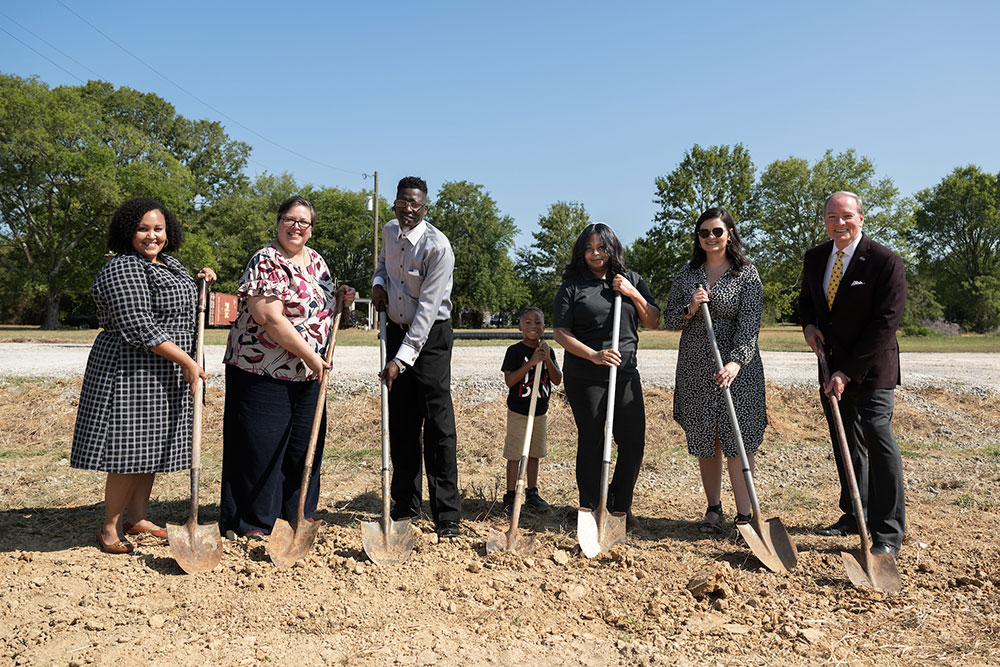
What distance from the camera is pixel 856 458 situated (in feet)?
14.5

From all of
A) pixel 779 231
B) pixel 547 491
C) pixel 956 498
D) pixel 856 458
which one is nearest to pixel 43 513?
pixel 547 491

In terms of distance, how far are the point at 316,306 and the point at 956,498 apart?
498 centimetres

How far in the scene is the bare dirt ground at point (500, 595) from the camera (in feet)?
9.91

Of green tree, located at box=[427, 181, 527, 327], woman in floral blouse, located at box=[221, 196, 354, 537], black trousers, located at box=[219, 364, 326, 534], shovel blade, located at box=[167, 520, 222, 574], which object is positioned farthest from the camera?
green tree, located at box=[427, 181, 527, 327]

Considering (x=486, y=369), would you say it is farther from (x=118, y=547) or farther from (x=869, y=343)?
(x=869, y=343)

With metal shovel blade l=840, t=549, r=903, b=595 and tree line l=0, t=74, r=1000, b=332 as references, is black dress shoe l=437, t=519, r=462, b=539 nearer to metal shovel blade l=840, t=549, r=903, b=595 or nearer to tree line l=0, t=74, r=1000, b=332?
metal shovel blade l=840, t=549, r=903, b=595

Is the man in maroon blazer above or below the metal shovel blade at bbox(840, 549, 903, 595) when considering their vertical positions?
above

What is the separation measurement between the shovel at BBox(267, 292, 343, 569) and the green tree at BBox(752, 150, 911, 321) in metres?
39.4

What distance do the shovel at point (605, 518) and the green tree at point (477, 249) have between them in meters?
49.1

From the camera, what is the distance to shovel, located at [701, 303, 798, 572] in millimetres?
3853

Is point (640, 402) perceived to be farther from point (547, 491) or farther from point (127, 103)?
point (127, 103)

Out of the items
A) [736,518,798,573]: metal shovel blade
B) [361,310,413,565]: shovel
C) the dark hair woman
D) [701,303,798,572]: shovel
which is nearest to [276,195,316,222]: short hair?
[361,310,413,565]: shovel

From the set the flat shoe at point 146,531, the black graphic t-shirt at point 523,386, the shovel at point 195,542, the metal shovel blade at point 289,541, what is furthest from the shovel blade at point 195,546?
the black graphic t-shirt at point 523,386

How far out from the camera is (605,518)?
412cm
